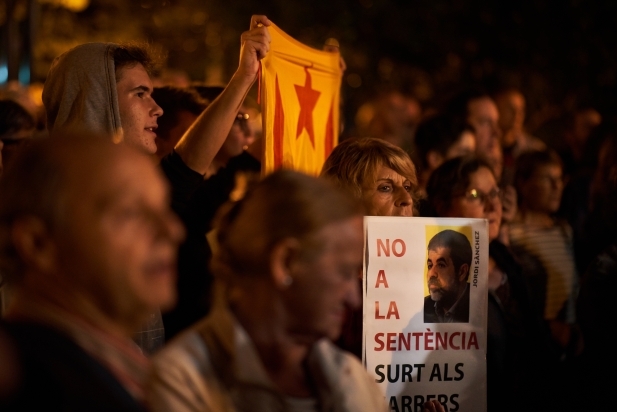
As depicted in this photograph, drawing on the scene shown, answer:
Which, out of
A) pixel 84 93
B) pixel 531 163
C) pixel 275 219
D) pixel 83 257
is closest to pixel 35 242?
pixel 83 257

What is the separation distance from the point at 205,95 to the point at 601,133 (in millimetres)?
3995

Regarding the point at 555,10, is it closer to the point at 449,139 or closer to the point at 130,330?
the point at 449,139

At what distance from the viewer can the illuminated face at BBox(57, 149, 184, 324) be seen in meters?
1.90

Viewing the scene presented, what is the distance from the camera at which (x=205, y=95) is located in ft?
16.8

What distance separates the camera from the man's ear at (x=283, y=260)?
7.18 feet

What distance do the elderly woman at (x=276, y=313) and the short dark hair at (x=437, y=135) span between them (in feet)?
13.5

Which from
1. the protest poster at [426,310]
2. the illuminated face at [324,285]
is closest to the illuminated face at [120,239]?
the illuminated face at [324,285]

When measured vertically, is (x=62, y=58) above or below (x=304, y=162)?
above

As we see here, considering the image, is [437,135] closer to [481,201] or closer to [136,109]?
[481,201]

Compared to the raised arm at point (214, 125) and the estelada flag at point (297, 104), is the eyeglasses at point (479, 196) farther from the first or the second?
the raised arm at point (214, 125)

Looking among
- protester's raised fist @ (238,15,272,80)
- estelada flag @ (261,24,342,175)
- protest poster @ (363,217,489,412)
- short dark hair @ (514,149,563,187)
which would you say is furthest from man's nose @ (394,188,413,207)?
short dark hair @ (514,149,563,187)

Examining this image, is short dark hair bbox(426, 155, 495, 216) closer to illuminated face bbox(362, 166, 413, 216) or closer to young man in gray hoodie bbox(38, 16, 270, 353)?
illuminated face bbox(362, 166, 413, 216)

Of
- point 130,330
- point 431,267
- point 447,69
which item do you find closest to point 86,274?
point 130,330

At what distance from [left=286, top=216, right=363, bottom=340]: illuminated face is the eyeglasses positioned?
2.63m
